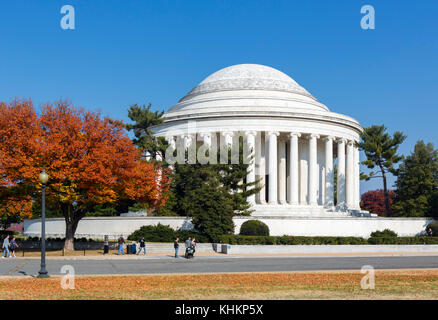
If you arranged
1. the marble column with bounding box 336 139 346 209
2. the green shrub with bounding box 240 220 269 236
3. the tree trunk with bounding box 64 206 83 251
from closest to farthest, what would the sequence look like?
1. the tree trunk with bounding box 64 206 83 251
2. the green shrub with bounding box 240 220 269 236
3. the marble column with bounding box 336 139 346 209

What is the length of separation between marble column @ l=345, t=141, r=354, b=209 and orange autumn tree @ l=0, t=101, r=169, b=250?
38007mm

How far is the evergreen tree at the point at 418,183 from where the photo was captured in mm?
65812

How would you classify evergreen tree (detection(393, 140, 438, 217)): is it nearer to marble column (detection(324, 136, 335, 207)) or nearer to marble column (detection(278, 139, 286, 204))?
marble column (detection(324, 136, 335, 207))

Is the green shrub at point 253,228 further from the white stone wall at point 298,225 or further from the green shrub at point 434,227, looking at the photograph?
the green shrub at point 434,227

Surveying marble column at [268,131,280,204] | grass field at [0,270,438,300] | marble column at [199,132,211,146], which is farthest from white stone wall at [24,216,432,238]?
grass field at [0,270,438,300]

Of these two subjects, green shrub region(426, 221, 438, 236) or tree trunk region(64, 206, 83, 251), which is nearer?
tree trunk region(64, 206, 83, 251)

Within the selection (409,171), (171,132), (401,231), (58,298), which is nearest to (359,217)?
(401,231)

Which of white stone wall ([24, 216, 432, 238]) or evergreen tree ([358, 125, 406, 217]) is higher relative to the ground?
evergreen tree ([358, 125, 406, 217])

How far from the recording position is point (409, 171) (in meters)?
69.8

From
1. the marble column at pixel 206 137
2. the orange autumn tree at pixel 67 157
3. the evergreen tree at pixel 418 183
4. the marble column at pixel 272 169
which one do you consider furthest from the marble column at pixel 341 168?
the orange autumn tree at pixel 67 157

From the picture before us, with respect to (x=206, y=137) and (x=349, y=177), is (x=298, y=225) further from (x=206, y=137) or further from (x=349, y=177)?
(x=349, y=177)

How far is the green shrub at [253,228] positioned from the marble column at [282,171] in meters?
19.0

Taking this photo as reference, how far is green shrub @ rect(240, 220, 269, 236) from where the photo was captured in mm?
53625

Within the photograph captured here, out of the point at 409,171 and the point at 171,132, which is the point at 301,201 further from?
the point at 171,132
